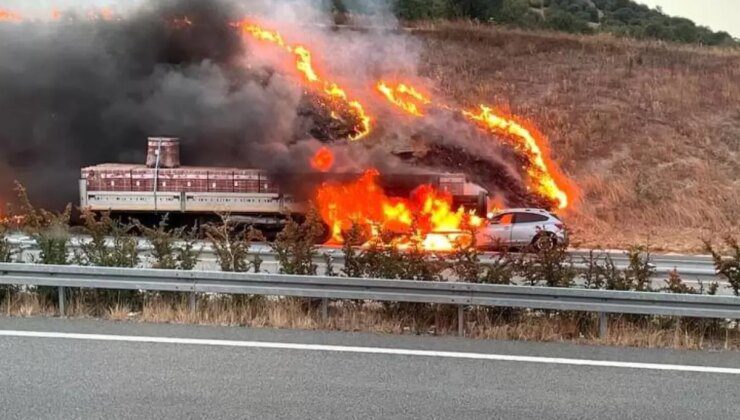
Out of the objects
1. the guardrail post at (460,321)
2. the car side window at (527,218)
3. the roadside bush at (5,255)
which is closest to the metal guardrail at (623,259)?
the roadside bush at (5,255)

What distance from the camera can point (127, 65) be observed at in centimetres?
1727

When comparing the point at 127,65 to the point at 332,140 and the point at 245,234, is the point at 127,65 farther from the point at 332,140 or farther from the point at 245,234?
the point at 245,234

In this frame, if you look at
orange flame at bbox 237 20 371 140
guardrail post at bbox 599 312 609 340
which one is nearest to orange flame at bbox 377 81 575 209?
orange flame at bbox 237 20 371 140

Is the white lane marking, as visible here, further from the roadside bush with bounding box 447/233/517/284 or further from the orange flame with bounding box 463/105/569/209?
the orange flame with bounding box 463/105/569/209

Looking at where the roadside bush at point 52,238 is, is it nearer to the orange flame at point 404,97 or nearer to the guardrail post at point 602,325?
the guardrail post at point 602,325

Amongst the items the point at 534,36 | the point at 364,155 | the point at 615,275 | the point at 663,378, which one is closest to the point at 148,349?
the point at 663,378

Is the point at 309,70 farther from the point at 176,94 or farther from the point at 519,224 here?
the point at 519,224

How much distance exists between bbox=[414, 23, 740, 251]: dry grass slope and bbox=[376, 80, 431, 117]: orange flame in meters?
5.90

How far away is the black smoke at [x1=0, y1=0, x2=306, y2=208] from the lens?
16812mm

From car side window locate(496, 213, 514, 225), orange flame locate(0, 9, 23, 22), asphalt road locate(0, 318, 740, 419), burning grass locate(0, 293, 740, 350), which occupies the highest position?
orange flame locate(0, 9, 23, 22)

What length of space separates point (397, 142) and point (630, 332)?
10798 mm

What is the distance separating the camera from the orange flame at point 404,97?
58.4ft

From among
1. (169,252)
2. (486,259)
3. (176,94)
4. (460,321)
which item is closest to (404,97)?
(176,94)

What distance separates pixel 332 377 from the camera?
18.3 feet
